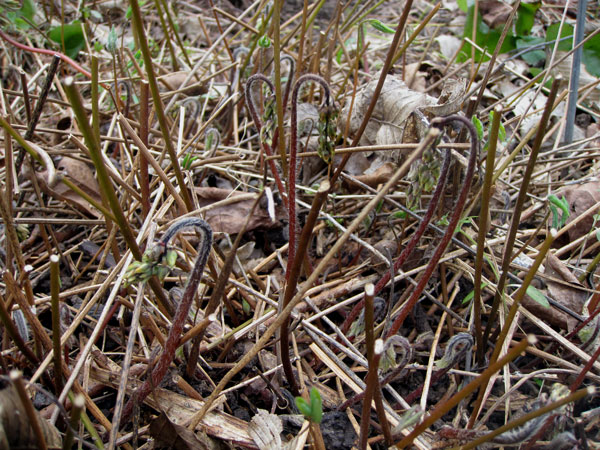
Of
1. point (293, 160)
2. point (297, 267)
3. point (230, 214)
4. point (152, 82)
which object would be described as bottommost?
point (230, 214)

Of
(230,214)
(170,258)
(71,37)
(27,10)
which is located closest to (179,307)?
(170,258)

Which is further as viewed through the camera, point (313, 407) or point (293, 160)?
point (293, 160)

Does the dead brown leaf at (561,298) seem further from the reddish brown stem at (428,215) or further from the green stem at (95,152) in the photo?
the green stem at (95,152)

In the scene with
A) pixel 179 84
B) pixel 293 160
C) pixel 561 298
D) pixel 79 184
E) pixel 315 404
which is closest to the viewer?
pixel 315 404

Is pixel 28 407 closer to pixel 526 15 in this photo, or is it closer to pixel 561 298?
pixel 561 298

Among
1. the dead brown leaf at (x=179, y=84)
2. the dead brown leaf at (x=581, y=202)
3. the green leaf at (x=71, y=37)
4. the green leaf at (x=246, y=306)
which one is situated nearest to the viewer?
the green leaf at (x=246, y=306)

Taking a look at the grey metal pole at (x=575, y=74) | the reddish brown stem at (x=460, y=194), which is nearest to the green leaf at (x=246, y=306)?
the reddish brown stem at (x=460, y=194)

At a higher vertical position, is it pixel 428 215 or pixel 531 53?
pixel 531 53

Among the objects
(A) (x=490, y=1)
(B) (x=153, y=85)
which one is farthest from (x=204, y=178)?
(A) (x=490, y=1)
